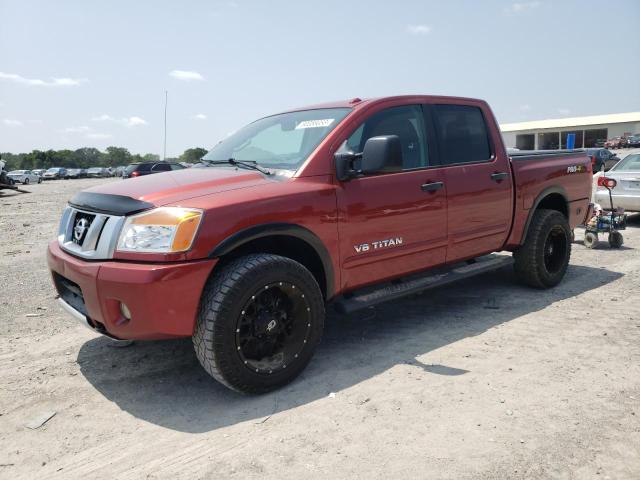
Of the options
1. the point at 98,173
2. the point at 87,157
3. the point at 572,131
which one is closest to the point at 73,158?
the point at 87,157

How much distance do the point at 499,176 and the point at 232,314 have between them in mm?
2964

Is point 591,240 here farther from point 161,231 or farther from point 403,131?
point 161,231

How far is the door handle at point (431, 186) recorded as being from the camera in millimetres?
4060

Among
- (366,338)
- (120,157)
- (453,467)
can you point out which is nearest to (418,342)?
(366,338)

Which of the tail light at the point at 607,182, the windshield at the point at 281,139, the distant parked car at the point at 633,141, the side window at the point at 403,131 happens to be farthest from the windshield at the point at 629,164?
the distant parked car at the point at 633,141

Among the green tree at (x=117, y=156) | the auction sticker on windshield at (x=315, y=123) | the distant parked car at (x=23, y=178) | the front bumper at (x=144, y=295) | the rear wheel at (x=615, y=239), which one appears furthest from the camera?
the green tree at (x=117, y=156)

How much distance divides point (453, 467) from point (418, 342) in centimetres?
166

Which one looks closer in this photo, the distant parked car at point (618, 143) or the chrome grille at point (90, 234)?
the chrome grille at point (90, 234)

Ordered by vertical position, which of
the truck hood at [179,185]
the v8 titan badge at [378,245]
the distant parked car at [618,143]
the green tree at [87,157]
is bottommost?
the v8 titan badge at [378,245]

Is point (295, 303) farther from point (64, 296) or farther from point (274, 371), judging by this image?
point (64, 296)

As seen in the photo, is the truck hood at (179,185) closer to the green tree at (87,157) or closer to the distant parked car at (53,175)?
the distant parked car at (53,175)

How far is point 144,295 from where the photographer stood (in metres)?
2.81

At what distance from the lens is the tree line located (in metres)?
86.1

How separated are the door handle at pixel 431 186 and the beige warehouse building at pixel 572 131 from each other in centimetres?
6609
